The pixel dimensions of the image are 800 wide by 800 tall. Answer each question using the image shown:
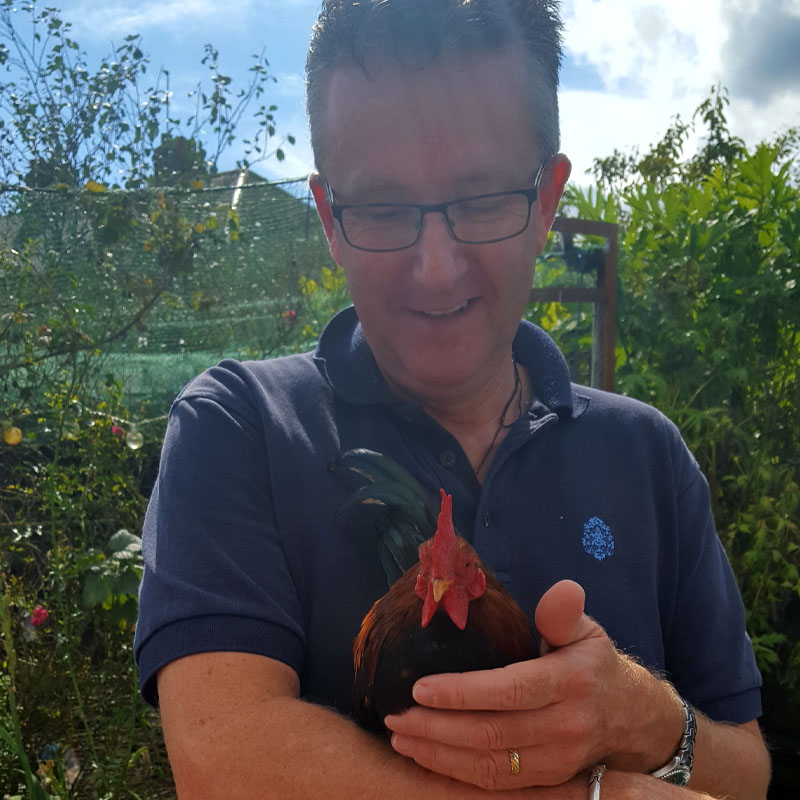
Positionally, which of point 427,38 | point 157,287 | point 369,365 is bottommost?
point 369,365

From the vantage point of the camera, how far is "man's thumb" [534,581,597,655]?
41.8 inches

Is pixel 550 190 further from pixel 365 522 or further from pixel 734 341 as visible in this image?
pixel 734 341

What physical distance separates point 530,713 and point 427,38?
1.24 m

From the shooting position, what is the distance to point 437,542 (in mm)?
1160

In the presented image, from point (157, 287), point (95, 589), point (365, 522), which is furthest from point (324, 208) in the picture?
point (157, 287)

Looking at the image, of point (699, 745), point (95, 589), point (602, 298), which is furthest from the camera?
point (602, 298)

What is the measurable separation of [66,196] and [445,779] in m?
3.43

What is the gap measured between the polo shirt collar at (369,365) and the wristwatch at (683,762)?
71cm

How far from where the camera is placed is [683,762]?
4.44ft

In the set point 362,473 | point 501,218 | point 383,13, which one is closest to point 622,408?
point 501,218

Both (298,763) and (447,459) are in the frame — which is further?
(447,459)

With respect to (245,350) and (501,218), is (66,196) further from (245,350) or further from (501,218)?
(501,218)

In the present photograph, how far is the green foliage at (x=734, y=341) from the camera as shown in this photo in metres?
3.44

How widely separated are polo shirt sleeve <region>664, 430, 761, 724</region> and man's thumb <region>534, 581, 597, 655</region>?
620 mm
